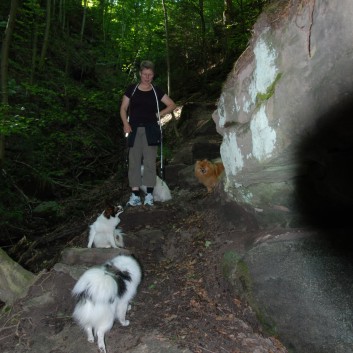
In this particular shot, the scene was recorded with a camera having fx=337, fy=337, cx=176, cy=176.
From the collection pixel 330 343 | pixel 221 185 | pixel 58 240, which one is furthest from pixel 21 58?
pixel 330 343

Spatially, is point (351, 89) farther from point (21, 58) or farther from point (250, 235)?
point (21, 58)

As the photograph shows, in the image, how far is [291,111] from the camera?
10.1ft

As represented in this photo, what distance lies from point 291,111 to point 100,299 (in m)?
2.64

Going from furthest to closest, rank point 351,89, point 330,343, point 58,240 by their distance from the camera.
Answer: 1. point 58,240
2. point 330,343
3. point 351,89

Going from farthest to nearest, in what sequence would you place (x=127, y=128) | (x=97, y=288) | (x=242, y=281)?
(x=127, y=128), (x=242, y=281), (x=97, y=288)

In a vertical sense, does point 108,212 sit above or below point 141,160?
below

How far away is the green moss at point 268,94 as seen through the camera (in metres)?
3.20

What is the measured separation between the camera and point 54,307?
432 cm

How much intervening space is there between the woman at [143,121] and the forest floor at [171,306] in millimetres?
1159

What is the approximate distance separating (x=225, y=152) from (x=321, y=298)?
222 cm

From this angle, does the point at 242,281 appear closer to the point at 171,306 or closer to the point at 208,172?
the point at 171,306

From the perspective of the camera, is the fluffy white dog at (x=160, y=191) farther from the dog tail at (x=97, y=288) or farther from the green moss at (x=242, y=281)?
the dog tail at (x=97, y=288)

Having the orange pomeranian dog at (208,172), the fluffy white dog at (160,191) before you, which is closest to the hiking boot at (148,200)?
the fluffy white dog at (160,191)

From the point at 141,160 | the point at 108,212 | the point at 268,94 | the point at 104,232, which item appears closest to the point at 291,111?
the point at 268,94
